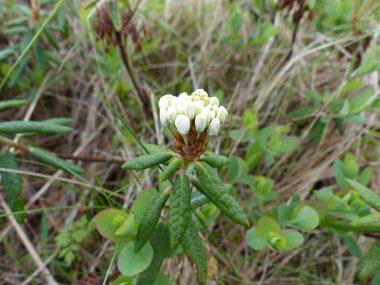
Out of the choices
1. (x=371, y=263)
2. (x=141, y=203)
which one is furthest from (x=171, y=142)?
(x=371, y=263)

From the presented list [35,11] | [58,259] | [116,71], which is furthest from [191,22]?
[58,259]

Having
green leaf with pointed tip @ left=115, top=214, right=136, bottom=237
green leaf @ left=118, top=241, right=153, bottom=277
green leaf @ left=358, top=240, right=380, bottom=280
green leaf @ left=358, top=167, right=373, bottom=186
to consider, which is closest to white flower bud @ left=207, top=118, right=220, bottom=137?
green leaf with pointed tip @ left=115, top=214, right=136, bottom=237

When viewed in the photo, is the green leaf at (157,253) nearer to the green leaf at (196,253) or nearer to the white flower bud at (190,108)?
the green leaf at (196,253)

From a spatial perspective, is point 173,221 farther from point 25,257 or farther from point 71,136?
point 71,136

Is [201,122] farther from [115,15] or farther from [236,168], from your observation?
[115,15]

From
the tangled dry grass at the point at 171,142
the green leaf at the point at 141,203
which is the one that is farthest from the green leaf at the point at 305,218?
the green leaf at the point at 141,203

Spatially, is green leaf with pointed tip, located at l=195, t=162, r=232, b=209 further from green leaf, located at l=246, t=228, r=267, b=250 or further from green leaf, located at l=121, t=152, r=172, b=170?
green leaf, located at l=246, t=228, r=267, b=250
